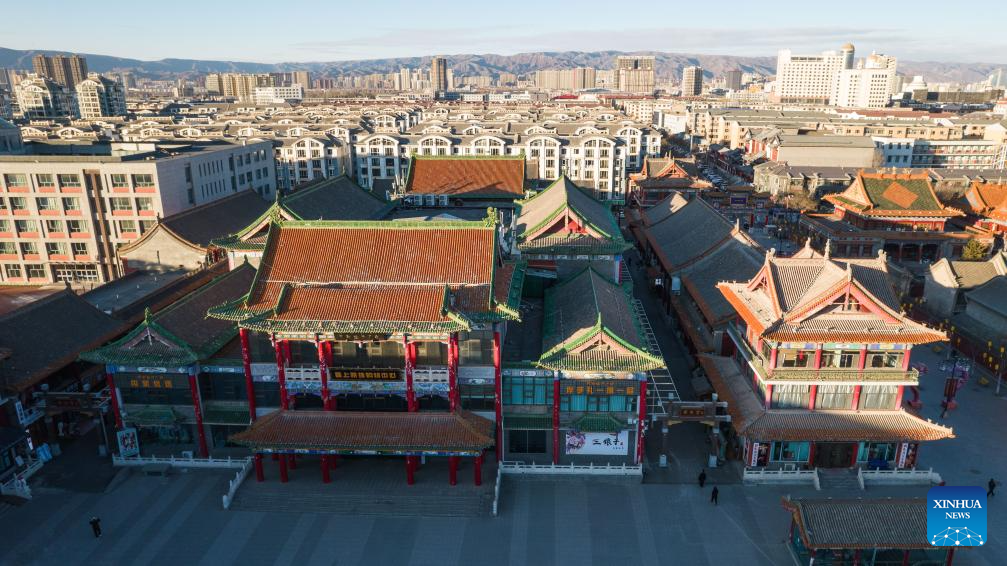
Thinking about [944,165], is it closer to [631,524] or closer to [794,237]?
[794,237]

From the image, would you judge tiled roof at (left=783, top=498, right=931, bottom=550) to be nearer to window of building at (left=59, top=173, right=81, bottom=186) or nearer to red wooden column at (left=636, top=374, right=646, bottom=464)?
red wooden column at (left=636, top=374, right=646, bottom=464)

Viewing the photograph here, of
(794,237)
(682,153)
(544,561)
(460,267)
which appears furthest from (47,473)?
(682,153)

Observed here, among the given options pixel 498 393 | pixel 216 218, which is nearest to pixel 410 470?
pixel 498 393

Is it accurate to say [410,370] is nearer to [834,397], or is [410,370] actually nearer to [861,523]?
[861,523]

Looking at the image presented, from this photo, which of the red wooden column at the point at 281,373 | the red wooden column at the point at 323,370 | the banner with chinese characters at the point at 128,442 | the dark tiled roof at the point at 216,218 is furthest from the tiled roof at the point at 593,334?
the dark tiled roof at the point at 216,218

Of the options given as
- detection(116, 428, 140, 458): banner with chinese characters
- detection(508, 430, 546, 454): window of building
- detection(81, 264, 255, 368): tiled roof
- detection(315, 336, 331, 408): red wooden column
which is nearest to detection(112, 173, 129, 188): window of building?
detection(81, 264, 255, 368): tiled roof
